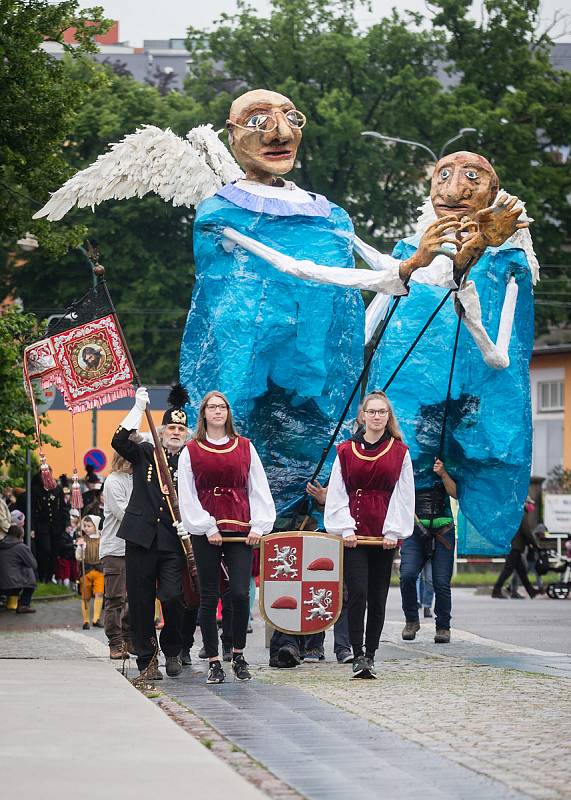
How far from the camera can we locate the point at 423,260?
37.9 ft

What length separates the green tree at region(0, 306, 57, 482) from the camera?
18.3m

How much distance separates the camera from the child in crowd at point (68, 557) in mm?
25125

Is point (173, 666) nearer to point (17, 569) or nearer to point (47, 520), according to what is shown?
point (17, 569)

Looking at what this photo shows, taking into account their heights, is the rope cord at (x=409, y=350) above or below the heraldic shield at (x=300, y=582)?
above

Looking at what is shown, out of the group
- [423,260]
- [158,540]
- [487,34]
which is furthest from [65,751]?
[487,34]

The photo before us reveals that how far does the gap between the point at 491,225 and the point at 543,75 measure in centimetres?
3154

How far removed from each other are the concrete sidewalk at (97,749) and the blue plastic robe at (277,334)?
273cm

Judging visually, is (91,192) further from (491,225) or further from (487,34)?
(487,34)

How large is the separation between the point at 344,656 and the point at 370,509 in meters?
1.68

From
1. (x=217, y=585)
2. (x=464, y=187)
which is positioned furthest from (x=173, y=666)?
(x=464, y=187)

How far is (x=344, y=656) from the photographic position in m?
12.6

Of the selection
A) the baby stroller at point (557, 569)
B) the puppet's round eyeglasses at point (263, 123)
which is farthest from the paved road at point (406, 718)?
the baby stroller at point (557, 569)

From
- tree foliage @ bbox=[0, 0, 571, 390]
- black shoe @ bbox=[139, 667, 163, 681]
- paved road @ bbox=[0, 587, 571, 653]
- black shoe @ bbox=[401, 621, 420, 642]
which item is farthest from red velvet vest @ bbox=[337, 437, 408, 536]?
tree foliage @ bbox=[0, 0, 571, 390]

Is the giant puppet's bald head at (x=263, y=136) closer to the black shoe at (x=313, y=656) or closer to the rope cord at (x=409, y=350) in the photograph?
the rope cord at (x=409, y=350)
